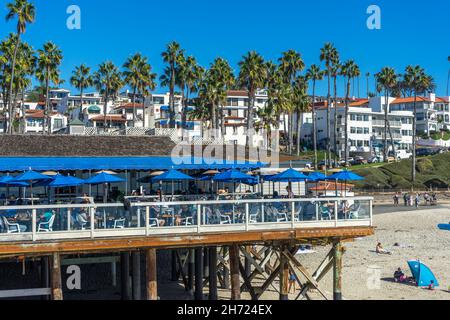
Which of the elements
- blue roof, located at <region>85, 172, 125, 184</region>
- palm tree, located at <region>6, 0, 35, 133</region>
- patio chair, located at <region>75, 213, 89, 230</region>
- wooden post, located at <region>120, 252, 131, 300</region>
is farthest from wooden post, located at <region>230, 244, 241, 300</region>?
palm tree, located at <region>6, 0, 35, 133</region>

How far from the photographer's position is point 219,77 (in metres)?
80.4

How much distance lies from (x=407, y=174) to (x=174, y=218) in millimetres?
74767

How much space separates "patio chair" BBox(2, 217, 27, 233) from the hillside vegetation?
64.9 m

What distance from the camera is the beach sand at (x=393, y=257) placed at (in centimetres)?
3108

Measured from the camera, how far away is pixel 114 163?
98.3 feet

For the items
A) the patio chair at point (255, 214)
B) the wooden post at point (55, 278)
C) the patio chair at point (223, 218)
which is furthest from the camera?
the patio chair at point (255, 214)

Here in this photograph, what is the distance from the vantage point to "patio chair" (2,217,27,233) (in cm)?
1825

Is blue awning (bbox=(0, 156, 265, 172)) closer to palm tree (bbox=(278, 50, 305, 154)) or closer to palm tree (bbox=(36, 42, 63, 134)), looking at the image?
palm tree (bbox=(36, 42, 63, 134))

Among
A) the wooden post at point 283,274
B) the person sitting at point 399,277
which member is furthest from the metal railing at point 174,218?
the person sitting at point 399,277

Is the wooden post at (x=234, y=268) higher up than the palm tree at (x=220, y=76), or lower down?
lower down

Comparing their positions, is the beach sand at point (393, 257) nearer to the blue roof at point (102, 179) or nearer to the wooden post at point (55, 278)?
the blue roof at point (102, 179)

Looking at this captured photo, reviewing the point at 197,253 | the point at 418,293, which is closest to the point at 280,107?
the point at 418,293

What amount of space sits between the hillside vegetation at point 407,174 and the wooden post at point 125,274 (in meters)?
59.0
